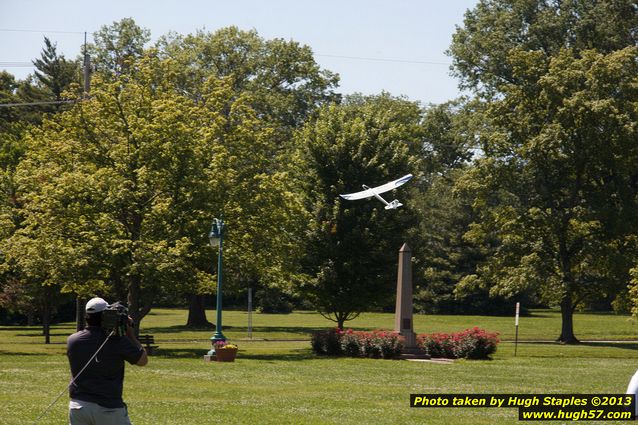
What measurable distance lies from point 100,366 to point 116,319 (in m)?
0.49

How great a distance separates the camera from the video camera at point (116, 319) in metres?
9.43

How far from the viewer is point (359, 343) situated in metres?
36.3

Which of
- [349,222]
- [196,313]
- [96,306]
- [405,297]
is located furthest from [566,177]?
[96,306]

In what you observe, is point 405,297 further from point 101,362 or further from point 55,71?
point 55,71

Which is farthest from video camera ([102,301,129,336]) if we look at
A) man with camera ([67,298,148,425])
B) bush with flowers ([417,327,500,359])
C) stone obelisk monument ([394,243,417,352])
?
stone obelisk monument ([394,243,417,352])

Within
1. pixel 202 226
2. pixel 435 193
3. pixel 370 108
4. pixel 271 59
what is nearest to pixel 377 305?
pixel 370 108

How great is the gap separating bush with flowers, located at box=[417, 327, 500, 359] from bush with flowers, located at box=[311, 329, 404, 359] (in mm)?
1259

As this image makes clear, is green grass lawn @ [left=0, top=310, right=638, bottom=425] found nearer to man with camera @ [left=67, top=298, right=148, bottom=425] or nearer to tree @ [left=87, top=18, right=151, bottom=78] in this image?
man with camera @ [left=67, top=298, right=148, bottom=425]

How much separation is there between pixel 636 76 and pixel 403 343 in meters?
22.8

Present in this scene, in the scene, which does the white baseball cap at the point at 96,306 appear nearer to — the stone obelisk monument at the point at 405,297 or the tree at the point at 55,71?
the stone obelisk monument at the point at 405,297

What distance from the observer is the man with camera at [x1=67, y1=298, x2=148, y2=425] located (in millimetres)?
9422

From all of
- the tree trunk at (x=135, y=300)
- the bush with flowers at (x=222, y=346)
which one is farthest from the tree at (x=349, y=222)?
the bush with flowers at (x=222, y=346)

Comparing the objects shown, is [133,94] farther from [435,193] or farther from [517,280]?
[435,193]

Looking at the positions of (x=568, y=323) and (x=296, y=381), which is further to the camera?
(x=568, y=323)
